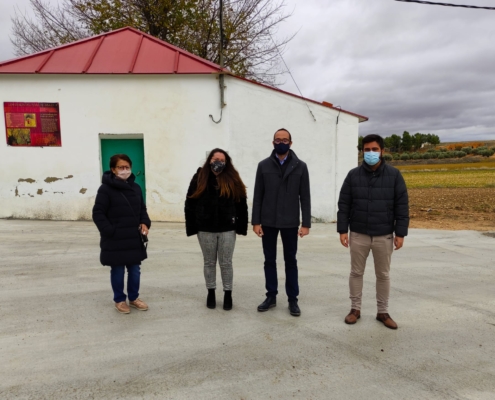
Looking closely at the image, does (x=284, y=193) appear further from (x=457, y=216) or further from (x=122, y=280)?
(x=457, y=216)

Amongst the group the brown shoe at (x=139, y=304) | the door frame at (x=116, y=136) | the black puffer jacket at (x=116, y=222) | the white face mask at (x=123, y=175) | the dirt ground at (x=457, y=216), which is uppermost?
the door frame at (x=116, y=136)

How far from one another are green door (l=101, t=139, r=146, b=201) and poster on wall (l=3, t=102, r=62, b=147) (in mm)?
1110

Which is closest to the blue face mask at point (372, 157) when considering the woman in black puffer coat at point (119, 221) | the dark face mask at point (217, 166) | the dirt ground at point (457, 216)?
the dark face mask at point (217, 166)

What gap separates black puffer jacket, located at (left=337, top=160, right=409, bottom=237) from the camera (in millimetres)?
3391

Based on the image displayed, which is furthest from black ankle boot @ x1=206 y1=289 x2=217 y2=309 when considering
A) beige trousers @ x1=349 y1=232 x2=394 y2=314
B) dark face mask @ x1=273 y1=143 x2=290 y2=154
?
dark face mask @ x1=273 y1=143 x2=290 y2=154

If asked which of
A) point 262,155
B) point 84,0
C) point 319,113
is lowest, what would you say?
point 262,155

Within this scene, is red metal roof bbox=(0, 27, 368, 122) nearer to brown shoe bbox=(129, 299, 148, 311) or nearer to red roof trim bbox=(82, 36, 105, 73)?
red roof trim bbox=(82, 36, 105, 73)

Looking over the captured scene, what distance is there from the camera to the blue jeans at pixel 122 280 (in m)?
3.66

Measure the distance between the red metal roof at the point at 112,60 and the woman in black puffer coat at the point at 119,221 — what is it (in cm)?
612

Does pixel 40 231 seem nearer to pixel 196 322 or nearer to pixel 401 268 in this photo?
pixel 196 322

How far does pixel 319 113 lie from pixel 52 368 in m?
8.59

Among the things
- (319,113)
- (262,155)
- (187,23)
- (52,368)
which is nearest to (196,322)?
(52,368)

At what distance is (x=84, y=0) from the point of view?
15.6m

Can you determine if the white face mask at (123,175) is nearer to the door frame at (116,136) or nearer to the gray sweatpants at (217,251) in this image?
the gray sweatpants at (217,251)
